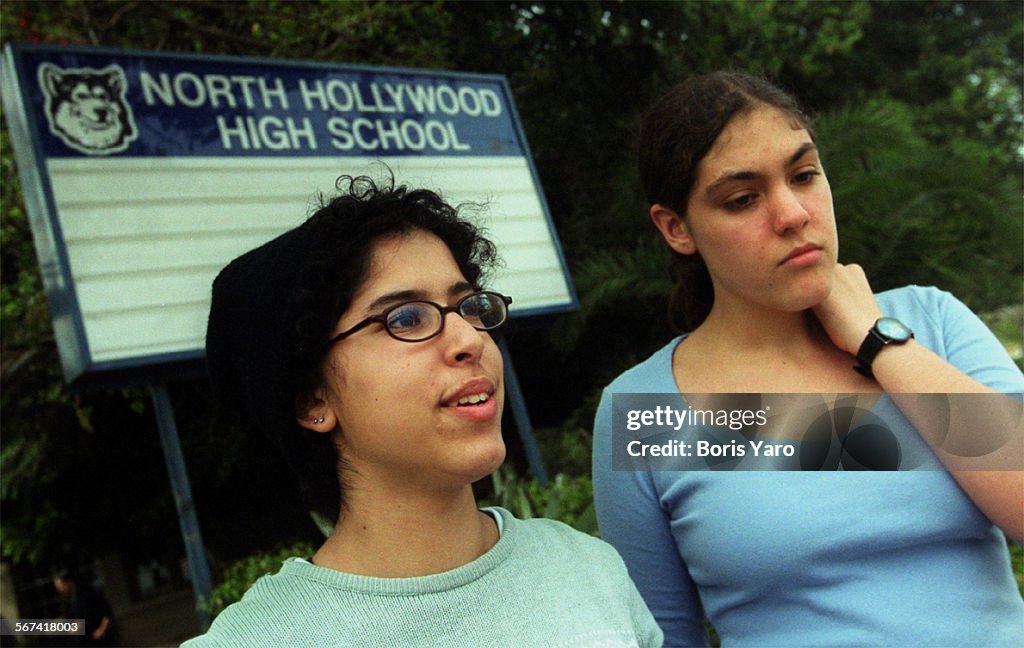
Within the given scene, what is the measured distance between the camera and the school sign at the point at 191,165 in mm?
3645

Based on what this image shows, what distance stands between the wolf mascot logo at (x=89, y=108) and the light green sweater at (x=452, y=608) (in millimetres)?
3251

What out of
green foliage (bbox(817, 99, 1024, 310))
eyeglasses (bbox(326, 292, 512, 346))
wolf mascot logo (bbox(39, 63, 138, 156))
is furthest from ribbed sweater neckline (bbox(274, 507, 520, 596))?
green foliage (bbox(817, 99, 1024, 310))

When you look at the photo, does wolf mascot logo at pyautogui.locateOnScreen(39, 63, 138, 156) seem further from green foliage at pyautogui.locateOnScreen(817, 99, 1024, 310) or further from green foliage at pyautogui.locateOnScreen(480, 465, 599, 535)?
green foliage at pyautogui.locateOnScreen(817, 99, 1024, 310)

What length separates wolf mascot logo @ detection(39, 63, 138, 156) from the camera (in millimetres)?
3795

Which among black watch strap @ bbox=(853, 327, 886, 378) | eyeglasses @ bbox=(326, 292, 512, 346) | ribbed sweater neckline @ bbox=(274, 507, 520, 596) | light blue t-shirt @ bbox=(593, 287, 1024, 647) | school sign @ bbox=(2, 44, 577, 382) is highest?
school sign @ bbox=(2, 44, 577, 382)

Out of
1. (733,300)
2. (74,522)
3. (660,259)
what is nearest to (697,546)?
(733,300)

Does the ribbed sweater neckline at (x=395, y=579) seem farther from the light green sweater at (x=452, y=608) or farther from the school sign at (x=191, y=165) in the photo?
the school sign at (x=191, y=165)

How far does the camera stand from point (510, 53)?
6.27m

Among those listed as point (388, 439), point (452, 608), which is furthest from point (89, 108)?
point (452, 608)

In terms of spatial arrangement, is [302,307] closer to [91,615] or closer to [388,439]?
[388,439]

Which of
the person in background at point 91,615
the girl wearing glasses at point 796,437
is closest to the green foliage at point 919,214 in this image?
the girl wearing glasses at point 796,437

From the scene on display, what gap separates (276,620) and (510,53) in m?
5.68

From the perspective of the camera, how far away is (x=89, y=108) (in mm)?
3885

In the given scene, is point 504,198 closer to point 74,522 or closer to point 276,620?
point 276,620
